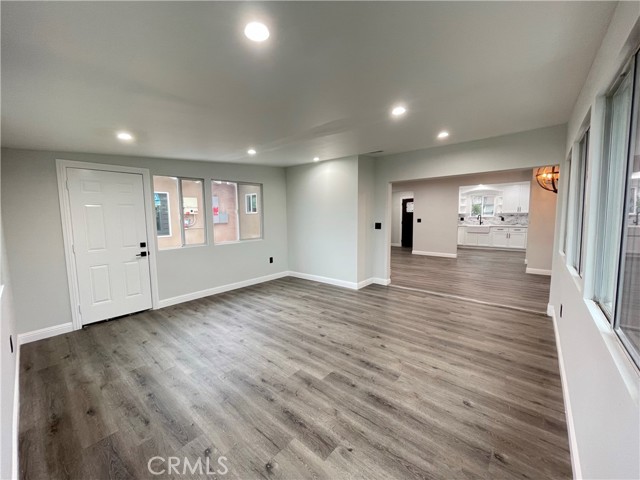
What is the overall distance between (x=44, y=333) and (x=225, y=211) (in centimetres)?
306

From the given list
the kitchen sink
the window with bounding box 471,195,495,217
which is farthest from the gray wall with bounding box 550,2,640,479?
the window with bounding box 471,195,495,217

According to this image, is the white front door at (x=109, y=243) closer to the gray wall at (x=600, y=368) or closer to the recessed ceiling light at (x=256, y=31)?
the recessed ceiling light at (x=256, y=31)

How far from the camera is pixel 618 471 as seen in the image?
96cm

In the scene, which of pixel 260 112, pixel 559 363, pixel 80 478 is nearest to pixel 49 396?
pixel 80 478

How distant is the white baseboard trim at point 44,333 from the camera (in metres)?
3.30


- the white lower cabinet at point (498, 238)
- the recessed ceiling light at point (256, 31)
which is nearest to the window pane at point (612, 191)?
the recessed ceiling light at point (256, 31)

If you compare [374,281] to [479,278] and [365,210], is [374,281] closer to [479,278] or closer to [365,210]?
[365,210]

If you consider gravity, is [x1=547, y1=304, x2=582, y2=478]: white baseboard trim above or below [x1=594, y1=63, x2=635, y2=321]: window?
below

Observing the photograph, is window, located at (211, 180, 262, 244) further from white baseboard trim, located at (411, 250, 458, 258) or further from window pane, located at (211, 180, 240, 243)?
white baseboard trim, located at (411, 250, 458, 258)

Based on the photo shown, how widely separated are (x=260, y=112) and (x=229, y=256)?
3344 mm

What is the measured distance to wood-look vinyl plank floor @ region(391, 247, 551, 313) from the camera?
15.1 feet

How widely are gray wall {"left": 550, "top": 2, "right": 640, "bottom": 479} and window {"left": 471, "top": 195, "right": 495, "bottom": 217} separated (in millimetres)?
9774

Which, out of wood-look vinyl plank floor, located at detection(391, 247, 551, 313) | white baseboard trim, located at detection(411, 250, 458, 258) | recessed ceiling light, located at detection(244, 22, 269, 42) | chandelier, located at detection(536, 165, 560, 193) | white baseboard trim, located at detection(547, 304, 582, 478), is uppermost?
recessed ceiling light, located at detection(244, 22, 269, 42)

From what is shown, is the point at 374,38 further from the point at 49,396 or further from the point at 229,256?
the point at 229,256
